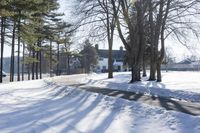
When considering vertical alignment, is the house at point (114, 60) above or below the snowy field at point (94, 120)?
above

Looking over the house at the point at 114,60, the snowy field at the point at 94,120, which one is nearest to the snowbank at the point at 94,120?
the snowy field at the point at 94,120

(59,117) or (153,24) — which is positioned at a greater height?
(153,24)

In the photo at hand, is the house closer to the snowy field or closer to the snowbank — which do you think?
the snowbank

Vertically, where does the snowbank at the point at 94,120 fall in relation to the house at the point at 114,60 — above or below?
below

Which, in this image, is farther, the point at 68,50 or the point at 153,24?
the point at 68,50

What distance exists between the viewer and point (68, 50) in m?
85.0

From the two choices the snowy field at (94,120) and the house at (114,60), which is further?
the house at (114,60)

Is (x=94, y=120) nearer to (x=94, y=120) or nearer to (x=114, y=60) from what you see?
(x=94, y=120)

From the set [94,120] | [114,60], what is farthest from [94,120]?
[114,60]

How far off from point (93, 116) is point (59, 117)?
3.59 feet

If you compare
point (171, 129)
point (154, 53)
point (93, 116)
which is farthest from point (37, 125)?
point (154, 53)

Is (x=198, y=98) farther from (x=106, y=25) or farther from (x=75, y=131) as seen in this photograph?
(x=106, y=25)

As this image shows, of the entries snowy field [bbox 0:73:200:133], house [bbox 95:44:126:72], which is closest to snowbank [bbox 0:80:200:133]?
snowy field [bbox 0:73:200:133]

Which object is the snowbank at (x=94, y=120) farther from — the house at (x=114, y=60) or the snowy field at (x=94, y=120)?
the house at (x=114, y=60)
